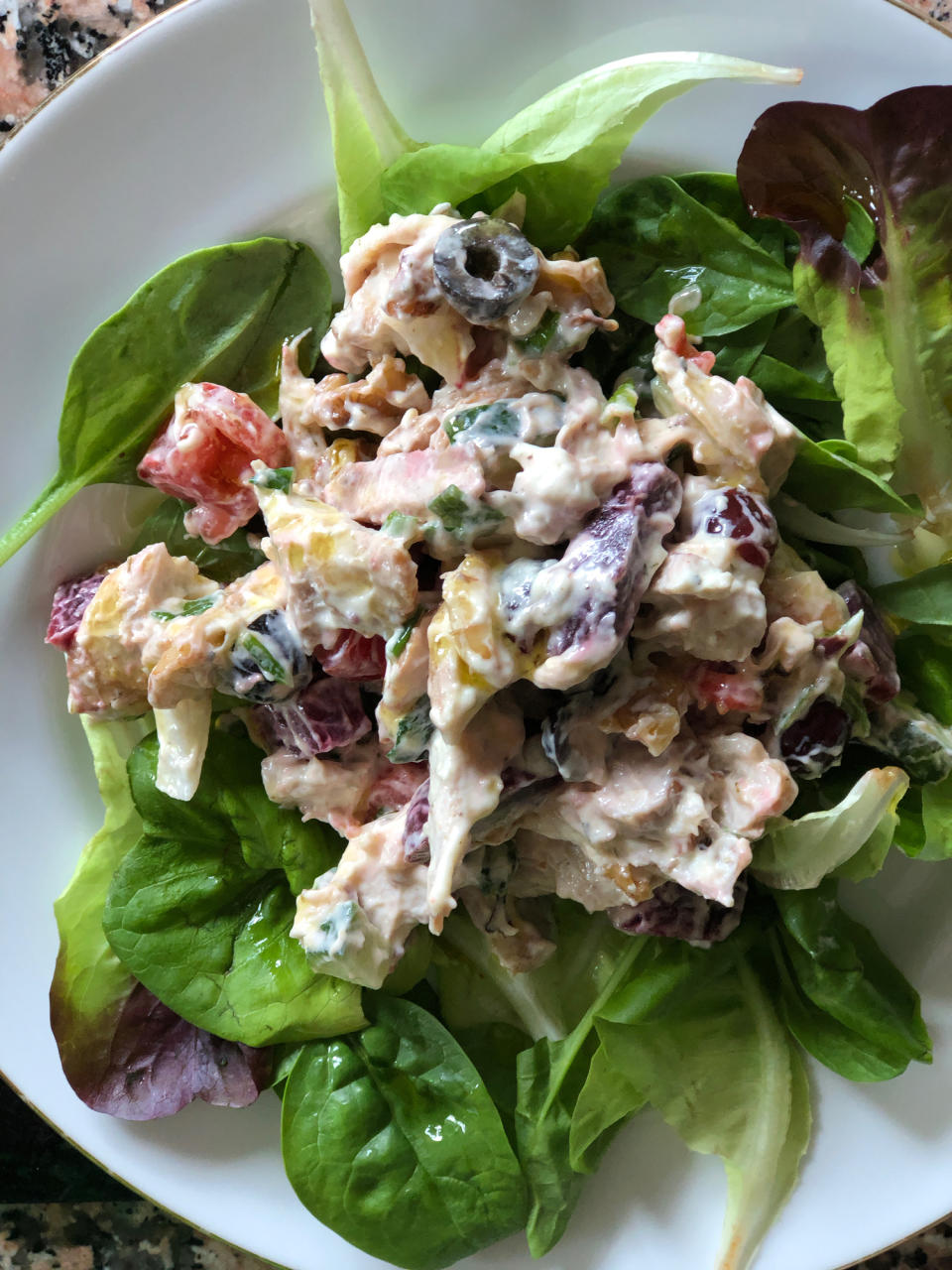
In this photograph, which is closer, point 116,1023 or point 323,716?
point 323,716

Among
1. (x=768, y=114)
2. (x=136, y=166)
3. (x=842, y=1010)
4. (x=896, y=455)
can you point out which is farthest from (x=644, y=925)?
(x=136, y=166)

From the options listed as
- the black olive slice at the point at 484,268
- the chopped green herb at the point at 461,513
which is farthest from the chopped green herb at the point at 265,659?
the black olive slice at the point at 484,268

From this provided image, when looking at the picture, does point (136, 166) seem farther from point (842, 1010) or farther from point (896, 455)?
point (842, 1010)

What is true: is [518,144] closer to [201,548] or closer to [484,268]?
[484,268]

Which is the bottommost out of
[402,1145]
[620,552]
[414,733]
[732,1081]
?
[732,1081]

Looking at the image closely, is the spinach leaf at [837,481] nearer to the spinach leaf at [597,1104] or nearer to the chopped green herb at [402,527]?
the chopped green herb at [402,527]

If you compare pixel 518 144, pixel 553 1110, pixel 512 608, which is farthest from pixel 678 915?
pixel 518 144
